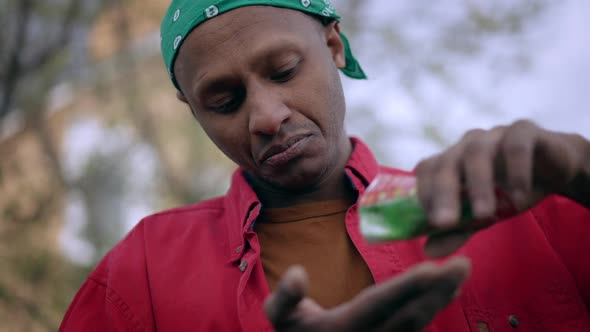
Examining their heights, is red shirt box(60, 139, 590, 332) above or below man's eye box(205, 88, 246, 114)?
below

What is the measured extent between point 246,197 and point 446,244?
79cm

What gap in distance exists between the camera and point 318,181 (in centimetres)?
162

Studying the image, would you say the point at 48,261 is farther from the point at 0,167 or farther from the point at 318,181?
the point at 318,181

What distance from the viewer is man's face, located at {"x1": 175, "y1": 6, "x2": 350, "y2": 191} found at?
1.48 m

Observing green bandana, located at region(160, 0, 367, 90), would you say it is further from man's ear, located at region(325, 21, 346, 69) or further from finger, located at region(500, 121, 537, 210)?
finger, located at region(500, 121, 537, 210)

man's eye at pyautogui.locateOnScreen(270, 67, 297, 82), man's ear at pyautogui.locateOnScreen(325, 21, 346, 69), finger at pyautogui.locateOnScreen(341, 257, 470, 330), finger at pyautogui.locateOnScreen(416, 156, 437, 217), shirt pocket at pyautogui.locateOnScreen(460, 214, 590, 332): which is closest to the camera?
finger at pyautogui.locateOnScreen(341, 257, 470, 330)

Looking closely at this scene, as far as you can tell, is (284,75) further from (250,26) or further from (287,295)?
(287,295)

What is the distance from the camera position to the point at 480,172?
37.0 inches

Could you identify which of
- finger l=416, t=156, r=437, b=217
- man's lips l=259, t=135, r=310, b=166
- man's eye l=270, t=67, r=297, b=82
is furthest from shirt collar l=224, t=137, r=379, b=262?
finger l=416, t=156, r=437, b=217

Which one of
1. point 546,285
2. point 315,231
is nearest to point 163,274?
point 315,231

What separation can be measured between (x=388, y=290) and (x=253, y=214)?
2.53ft

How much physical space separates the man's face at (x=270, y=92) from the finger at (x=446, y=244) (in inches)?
22.3

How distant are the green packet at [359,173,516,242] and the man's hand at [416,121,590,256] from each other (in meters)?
0.02

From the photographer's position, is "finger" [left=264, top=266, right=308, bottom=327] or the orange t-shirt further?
the orange t-shirt
